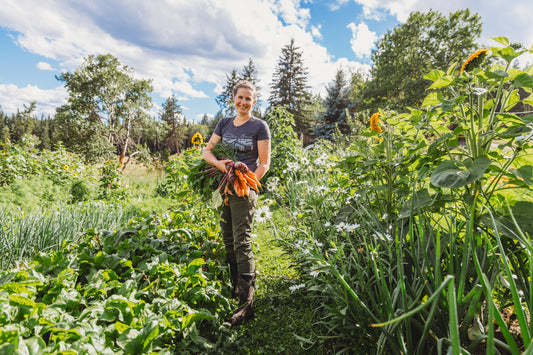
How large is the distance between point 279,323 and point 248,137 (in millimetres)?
1417

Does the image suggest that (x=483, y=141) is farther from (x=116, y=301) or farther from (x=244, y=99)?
(x=116, y=301)

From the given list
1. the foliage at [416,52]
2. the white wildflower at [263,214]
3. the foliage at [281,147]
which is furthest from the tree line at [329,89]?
the white wildflower at [263,214]

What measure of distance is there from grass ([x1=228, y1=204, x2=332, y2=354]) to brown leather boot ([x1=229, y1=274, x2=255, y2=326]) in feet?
0.16

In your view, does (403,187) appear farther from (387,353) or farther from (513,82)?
(387,353)

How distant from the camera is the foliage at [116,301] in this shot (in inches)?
42.5

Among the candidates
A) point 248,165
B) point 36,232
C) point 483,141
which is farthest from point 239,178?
point 36,232

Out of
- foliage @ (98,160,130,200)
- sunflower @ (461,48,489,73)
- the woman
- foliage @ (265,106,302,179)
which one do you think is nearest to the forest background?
sunflower @ (461,48,489,73)

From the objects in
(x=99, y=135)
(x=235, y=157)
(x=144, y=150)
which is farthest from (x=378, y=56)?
(x=235, y=157)

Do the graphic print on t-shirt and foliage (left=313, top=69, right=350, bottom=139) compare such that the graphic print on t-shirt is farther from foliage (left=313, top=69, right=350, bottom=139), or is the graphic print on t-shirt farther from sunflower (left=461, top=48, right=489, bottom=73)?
foliage (left=313, top=69, right=350, bottom=139)

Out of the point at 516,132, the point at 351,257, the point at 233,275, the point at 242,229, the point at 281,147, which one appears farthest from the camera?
the point at 281,147

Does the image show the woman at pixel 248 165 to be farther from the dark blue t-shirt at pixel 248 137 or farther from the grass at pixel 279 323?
the grass at pixel 279 323

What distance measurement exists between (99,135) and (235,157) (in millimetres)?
16708

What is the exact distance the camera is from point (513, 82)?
1.26 meters

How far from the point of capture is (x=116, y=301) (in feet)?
4.22
